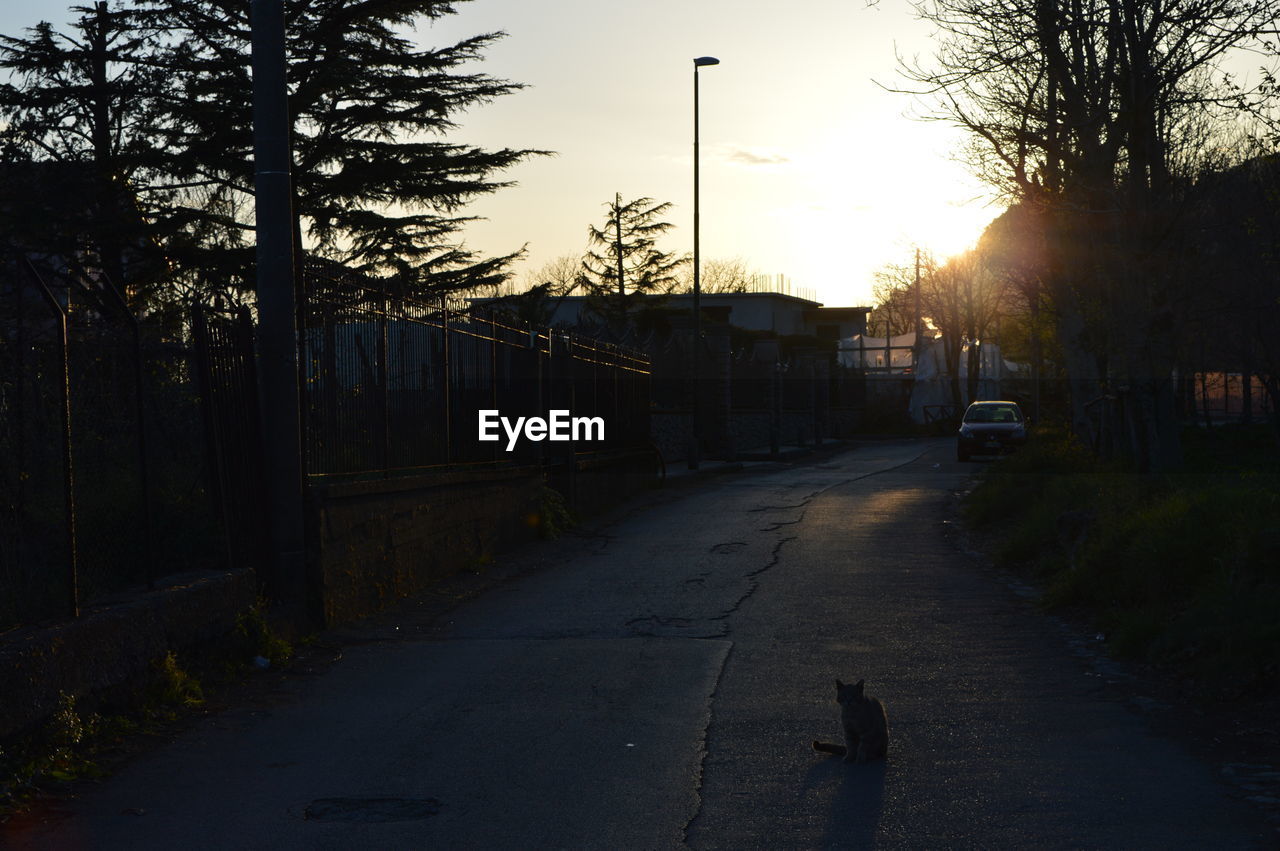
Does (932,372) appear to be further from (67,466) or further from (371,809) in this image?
(371,809)

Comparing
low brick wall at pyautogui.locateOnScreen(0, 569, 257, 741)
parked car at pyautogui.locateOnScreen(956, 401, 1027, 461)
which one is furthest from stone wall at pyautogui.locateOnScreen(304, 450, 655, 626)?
parked car at pyautogui.locateOnScreen(956, 401, 1027, 461)

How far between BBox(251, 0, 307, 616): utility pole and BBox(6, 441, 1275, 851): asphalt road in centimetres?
93

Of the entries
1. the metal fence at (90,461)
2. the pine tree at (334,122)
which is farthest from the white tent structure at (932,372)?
the metal fence at (90,461)

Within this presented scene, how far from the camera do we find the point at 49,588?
8680 millimetres

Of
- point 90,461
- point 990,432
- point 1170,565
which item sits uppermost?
point 90,461

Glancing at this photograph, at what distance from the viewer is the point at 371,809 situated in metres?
5.25

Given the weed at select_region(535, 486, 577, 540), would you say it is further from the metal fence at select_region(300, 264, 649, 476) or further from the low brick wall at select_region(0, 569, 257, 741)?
the low brick wall at select_region(0, 569, 257, 741)

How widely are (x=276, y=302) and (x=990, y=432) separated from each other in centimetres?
2703

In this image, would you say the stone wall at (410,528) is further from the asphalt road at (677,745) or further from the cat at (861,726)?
the cat at (861,726)

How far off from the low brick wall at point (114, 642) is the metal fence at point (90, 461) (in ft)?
4.19

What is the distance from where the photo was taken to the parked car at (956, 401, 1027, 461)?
33.2 meters

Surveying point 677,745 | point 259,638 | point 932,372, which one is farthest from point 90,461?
point 932,372

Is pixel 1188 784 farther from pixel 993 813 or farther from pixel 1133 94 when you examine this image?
pixel 1133 94

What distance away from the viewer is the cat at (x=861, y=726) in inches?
230
